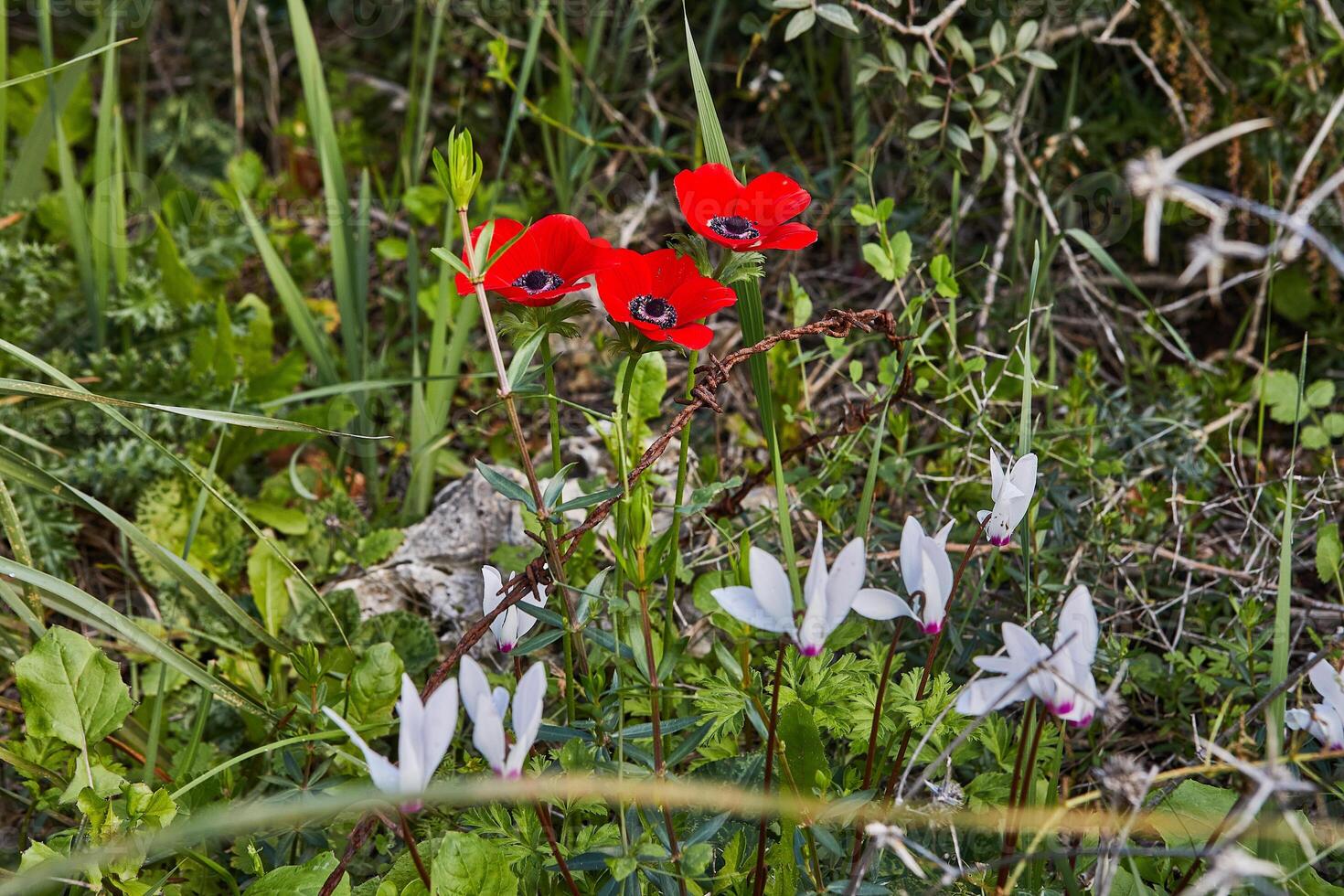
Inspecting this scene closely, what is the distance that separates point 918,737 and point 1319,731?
16.4 inches

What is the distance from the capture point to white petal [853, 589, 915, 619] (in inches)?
39.6

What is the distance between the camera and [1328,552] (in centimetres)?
157

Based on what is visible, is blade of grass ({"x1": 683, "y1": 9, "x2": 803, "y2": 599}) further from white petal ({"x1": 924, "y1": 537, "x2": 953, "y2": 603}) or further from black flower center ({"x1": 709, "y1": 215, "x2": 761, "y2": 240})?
white petal ({"x1": 924, "y1": 537, "x2": 953, "y2": 603})

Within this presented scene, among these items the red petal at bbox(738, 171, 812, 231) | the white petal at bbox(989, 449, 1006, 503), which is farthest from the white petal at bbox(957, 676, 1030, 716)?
the red petal at bbox(738, 171, 812, 231)

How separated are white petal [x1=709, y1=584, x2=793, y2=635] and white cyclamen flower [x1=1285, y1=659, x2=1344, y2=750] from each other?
49cm

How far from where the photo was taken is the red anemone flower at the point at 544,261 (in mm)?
1150

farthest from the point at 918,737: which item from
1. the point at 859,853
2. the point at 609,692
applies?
the point at 609,692

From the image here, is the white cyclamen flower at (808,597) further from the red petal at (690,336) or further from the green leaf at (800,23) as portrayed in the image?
Result: the green leaf at (800,23)

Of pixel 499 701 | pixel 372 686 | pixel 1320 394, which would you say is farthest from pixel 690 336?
pixel 1320 394

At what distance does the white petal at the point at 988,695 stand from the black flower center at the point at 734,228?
53 cm

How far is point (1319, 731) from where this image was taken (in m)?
1.00

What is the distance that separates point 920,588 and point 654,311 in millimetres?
428

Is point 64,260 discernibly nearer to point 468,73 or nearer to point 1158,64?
point 468,73

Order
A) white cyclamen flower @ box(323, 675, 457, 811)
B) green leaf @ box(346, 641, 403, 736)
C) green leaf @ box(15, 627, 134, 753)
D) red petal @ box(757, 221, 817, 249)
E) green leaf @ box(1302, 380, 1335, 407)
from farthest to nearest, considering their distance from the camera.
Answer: green leaf @ box(1302, 380, 1335, 407)
green leaf @ box(346, 641, 403, 736)
green leaf @ box(15, 627, 134, 753)
red petal @ box(757, 221, 817, 249)
white cyclamen flower @ box(323, 675, 457, 811)
